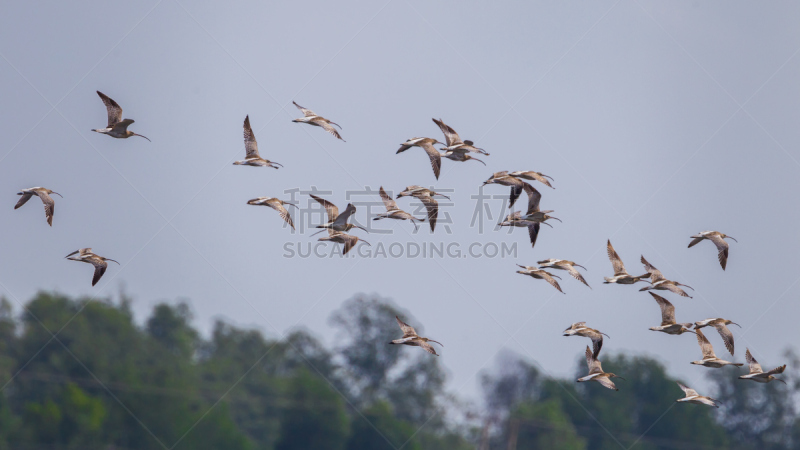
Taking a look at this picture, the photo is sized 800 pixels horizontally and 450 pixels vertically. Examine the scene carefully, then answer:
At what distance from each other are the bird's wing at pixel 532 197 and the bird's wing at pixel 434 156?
3.68 metres

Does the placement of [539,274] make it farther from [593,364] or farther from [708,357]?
[708,357]

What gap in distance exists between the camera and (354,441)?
142875 mm

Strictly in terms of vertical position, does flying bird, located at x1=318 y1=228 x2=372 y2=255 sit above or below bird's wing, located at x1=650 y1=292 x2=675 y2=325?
below

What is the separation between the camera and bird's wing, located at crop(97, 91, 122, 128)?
49312 mm

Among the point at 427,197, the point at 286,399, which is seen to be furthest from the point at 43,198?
the point at 286,399

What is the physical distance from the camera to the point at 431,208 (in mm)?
52469

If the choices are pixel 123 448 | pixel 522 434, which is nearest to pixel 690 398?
pixel 123 448

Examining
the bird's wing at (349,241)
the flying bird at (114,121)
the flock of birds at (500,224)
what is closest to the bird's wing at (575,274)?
the flock of birds at (500,224)

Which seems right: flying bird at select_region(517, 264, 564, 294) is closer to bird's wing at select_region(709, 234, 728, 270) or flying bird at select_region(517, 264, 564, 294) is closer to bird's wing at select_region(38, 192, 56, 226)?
bird's wing at select_region(709, 234, 728, 270)

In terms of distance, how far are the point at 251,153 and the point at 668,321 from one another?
18.9m

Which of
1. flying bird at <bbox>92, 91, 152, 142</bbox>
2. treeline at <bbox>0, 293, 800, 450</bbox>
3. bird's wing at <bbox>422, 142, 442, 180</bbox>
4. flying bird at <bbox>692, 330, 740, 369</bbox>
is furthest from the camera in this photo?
treeline at <bbox>0, 293, 800, 450</bbox>

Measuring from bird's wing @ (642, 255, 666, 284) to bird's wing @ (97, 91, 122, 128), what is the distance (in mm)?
22806

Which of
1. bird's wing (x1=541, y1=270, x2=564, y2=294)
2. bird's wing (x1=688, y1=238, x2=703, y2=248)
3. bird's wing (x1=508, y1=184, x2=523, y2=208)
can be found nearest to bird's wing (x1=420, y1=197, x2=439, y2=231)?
bird's wing (x1=508, y1=184, x2=523, y2=208)

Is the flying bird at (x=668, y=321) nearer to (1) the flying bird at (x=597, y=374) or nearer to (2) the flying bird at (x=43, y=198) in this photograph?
(1) the flying bird at (x=597, y=374)
